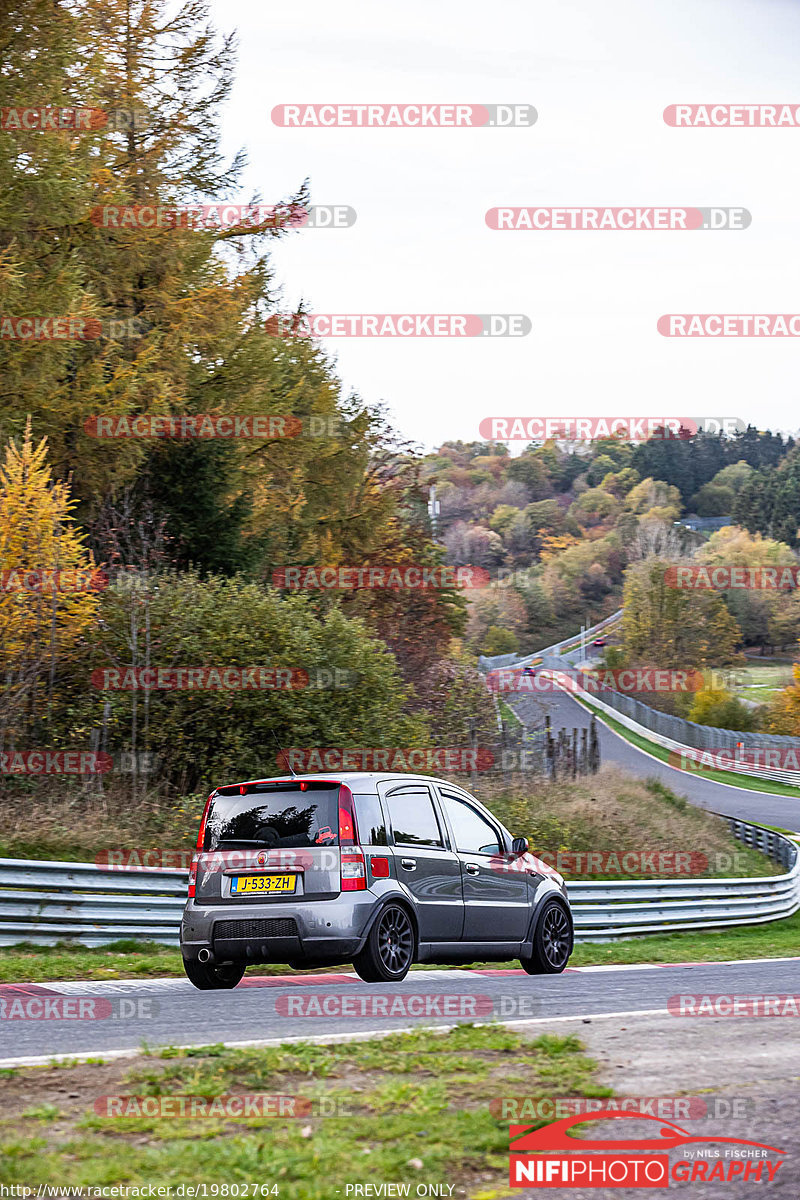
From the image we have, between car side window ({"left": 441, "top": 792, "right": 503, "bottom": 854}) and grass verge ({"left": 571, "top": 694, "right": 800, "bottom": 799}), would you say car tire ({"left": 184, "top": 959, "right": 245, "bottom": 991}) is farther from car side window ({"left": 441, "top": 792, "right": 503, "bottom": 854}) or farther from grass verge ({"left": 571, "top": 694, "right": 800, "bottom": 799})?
grass verge ({"left": 571, "top": 694, "right": 800, "bottom": 799})

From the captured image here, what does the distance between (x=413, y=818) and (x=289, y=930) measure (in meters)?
1.60

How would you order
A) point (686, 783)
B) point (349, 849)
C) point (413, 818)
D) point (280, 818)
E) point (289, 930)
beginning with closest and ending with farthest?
point (289, 930) → point (349, 849) → point (280, 818) → point (413, 818) → point (686, 783)

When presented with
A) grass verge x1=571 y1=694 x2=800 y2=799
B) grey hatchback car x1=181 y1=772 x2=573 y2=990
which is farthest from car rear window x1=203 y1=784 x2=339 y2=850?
grass verge x1=571 y1=694 x2=800 y2=799

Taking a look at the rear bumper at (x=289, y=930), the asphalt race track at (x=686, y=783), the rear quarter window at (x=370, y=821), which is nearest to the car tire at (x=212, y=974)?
the rear bumper at (x=289, y=930)

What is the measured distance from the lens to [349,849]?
9.50 m

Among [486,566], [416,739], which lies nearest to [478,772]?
[416,739]

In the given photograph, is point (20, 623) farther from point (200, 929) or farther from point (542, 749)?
point (542, 749)

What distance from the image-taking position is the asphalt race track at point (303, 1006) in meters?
7.32

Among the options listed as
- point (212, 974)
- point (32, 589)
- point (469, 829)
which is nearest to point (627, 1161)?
point (212, 974)

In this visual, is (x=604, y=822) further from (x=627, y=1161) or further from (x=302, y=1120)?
(x=627, y=1161)

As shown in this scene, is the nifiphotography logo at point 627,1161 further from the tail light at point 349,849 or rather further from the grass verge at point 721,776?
the grass verge at point 721,776

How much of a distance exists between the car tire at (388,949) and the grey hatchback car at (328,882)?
0.01 meters

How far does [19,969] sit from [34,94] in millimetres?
15727

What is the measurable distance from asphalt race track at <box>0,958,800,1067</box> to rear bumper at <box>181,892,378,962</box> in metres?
0.32
